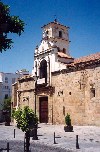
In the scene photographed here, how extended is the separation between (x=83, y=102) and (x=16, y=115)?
43.6 ft

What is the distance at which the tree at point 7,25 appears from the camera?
46.5 ft

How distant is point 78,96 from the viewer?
2739cm

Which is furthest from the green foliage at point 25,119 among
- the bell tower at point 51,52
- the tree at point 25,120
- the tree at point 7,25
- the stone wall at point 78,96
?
the bell tower at point 51,52

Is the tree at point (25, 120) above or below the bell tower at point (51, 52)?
below

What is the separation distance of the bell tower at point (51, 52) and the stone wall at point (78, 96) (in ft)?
5.43

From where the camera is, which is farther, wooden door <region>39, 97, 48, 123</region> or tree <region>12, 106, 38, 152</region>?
wooden door <region>39, 97, 48, 123</region>

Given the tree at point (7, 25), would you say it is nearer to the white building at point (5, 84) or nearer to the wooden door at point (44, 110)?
the wooden door at point (44, 110)

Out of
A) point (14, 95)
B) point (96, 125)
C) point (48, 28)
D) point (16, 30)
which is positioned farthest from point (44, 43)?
point (16, 30)

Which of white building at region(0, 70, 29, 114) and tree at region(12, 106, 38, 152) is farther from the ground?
white building at region(0, 70, 29, 114)

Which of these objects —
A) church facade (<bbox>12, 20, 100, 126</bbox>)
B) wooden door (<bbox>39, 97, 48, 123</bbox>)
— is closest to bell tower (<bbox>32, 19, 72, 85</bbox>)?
church facade (<bbox>12, 20, 100, 126</bbox>)

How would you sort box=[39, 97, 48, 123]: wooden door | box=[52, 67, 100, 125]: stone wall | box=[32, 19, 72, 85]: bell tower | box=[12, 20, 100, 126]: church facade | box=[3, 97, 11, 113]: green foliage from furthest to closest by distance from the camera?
box=[3, 97, 11, 113]: green foliage → box=[39, 97, 48, 123]: wooden door → box=[32, 19, 72, 85]: bell tower → box=[12, 20, 100, 126]: church facade → box=[52, 67, 100, 125]: stone wall

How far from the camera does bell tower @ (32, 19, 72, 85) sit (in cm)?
3178

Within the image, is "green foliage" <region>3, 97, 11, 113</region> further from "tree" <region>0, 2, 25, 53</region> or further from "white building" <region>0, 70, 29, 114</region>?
"tree" <region>0, 2, 25, 53</region>

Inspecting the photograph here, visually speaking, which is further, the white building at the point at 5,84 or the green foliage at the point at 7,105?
the white building at the point at 5,84
